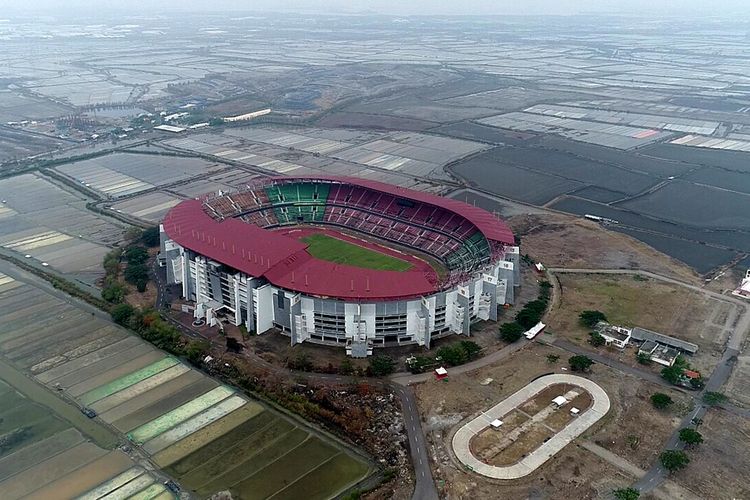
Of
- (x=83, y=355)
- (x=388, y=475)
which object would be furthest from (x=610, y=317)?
(x=83, y=355)

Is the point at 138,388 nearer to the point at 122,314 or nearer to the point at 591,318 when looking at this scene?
the point at 122,314

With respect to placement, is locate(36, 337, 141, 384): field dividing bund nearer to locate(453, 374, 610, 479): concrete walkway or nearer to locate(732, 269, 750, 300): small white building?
locate(453, 374, 610, 479): concrete walkway

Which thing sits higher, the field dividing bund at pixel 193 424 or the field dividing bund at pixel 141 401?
the field dividing bund at pixel 193 424

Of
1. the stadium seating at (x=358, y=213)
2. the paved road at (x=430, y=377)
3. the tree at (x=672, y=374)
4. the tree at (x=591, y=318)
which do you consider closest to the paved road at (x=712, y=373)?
the paved road at (x=430, y=377)

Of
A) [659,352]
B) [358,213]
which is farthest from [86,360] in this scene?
[659,352]

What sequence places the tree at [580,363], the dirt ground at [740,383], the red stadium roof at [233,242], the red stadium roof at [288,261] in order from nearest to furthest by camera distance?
the dirt ground at [740,383] < the tree at [580,363] < the red stadium roof at [288,261] < the red stadium roof at [233,242]

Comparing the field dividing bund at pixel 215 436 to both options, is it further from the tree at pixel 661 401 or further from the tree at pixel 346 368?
the tree at pixel 661 401

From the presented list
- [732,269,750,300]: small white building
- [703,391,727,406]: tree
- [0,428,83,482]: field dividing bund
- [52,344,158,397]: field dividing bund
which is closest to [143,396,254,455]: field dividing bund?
[0,428,83,482]: field dividing bund
